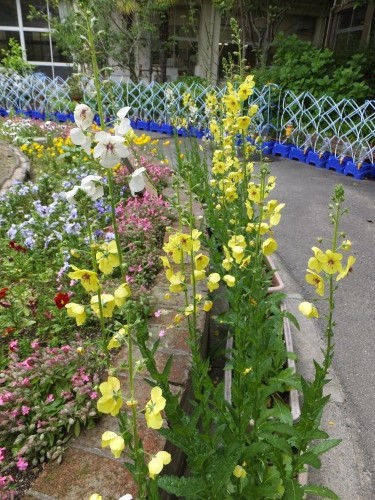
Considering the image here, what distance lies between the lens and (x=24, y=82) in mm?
10531

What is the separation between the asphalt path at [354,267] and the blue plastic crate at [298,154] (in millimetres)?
266

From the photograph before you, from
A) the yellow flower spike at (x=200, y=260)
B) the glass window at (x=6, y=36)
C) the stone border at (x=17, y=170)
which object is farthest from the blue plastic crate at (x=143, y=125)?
the yellow flower spike at (x=200, y=260)

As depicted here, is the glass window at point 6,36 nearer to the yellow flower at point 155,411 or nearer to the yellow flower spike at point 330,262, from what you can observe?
the yellow flower spike at point 330,262

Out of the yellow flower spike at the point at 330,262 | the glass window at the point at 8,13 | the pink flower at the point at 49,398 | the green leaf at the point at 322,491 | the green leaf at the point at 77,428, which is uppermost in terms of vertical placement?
the glass window at the point at 8,13

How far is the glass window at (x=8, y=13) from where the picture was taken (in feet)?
43.0

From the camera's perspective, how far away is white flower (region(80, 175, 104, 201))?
0.98m

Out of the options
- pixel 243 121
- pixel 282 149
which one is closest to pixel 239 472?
pixel 243 121

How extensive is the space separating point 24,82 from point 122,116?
1110cm

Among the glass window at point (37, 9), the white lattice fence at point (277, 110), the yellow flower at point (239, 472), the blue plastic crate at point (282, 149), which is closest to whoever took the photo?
the yellow flower at point (239, 472)

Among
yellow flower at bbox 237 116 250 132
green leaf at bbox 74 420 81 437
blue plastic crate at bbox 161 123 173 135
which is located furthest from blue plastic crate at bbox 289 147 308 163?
green leaf at bbox 74 420 81 437

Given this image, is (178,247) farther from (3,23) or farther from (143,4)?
(3,23)

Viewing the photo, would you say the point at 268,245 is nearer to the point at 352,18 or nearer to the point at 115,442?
the point at 115,442

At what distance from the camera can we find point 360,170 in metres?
6.16

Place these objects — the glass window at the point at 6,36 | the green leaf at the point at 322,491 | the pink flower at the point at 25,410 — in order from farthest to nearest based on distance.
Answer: the glass window at the point at 6,36 < the pink flower at the point at 25,410 < the green leaf at the point at 322,491
